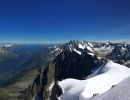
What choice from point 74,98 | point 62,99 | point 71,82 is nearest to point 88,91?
point 74,98

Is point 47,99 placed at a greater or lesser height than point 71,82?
lesser

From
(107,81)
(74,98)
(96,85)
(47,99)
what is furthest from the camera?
(47,99)

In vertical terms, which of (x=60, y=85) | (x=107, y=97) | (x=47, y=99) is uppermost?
(x=107, y=97)

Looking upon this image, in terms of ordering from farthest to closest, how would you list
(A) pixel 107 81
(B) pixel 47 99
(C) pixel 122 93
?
(B) pixel 47 99 < (A) pixel 107 81 < (C) pixel 122 93

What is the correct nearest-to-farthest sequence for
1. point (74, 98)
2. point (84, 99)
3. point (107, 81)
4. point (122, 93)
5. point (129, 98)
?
1. point (129, 98)
2. point (122, 93)
3. point (84, 99)
4. point (74, 98)
5. point (107, 81)

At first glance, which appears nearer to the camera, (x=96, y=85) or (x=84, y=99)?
(x=84, y=99)

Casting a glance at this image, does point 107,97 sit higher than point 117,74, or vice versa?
point 107,97

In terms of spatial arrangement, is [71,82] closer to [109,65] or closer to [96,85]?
[96,85]

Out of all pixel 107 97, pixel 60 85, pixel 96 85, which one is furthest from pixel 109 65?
pixel 107 97

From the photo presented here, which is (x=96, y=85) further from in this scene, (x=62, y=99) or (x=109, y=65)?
(x=109, y=65)
